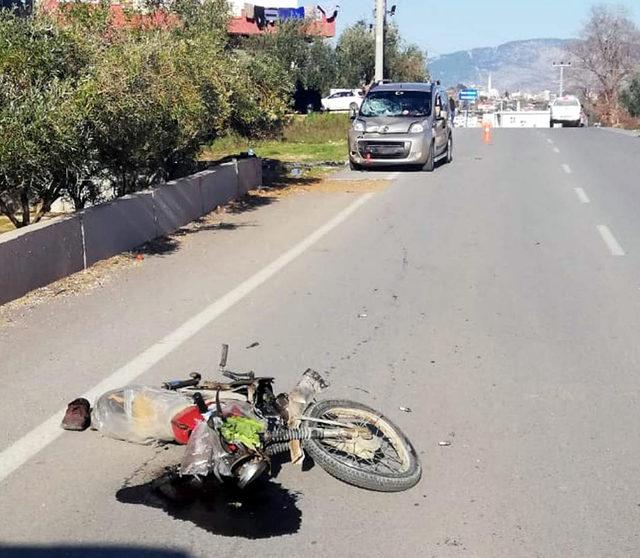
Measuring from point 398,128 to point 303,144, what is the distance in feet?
39.4

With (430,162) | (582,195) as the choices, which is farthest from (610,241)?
(430,162)

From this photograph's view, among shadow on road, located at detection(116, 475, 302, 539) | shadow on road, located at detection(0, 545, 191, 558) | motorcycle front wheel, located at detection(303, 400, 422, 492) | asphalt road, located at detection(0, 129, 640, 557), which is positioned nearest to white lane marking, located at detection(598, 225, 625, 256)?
asphalt road, located at detection(0, 129, 640, 557)

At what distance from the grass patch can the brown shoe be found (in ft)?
47.2

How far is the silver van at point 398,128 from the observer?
71.7 ft

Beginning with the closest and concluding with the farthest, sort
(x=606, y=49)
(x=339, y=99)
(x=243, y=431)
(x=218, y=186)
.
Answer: (x=243, y=431) → (x=218, y=186) → (x=339, y=99) → (x=606, y=49)

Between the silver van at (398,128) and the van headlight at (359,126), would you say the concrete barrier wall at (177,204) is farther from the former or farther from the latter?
the van headlight at (359,126)

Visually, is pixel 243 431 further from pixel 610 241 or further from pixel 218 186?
pixel 218 186

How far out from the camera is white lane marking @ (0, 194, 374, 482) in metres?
5.19

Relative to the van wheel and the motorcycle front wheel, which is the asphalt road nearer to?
the motorcycle front wheel

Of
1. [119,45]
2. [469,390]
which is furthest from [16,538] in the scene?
[119,45]

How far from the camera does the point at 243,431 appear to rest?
478 centimetres

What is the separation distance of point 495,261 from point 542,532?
6.92m

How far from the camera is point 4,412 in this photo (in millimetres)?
5812

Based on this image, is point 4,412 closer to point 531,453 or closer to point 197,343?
point 197,343
